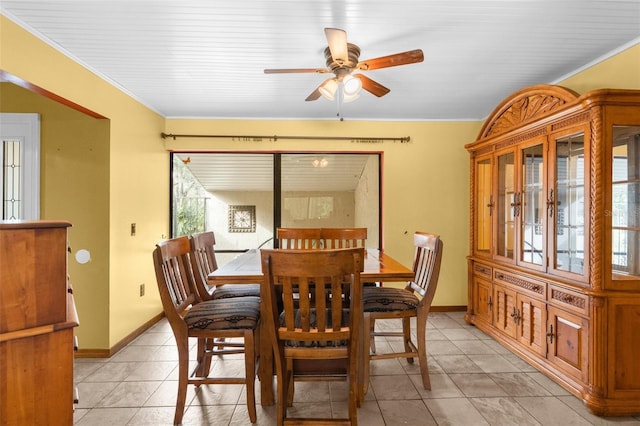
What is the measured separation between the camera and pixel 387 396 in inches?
84.1

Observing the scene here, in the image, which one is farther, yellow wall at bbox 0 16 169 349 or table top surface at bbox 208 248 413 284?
yellow wall at bbox 0 16 169 349

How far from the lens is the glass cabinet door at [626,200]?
1969 millimetres

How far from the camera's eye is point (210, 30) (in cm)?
205

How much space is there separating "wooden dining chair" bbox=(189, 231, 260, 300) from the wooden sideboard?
38.1 inches

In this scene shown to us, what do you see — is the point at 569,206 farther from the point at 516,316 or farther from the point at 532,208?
the point at 516,316

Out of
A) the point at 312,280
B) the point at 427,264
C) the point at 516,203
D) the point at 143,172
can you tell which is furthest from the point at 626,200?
the point at 143,172

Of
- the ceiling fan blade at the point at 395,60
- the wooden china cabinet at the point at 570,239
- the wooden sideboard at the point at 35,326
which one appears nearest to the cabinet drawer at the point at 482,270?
the wooden china cabinet at the point at 570,239

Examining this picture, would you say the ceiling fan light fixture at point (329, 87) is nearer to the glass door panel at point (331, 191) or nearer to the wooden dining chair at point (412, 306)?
the wooden dining chair at point (412, 306)

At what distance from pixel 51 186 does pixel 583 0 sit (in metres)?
3.98

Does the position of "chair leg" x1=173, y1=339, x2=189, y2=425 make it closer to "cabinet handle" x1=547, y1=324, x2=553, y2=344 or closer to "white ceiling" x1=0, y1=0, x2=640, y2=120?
"white ceiling" x1=0, y1=0, x2=640, y2=120

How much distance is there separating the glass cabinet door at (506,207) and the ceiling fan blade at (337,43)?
1.89 m

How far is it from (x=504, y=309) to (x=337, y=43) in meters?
2.65

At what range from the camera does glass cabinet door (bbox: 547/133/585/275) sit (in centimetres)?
215

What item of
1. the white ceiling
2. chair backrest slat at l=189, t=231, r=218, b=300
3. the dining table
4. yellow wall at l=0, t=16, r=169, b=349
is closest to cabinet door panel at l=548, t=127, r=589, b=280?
the white ceiling
